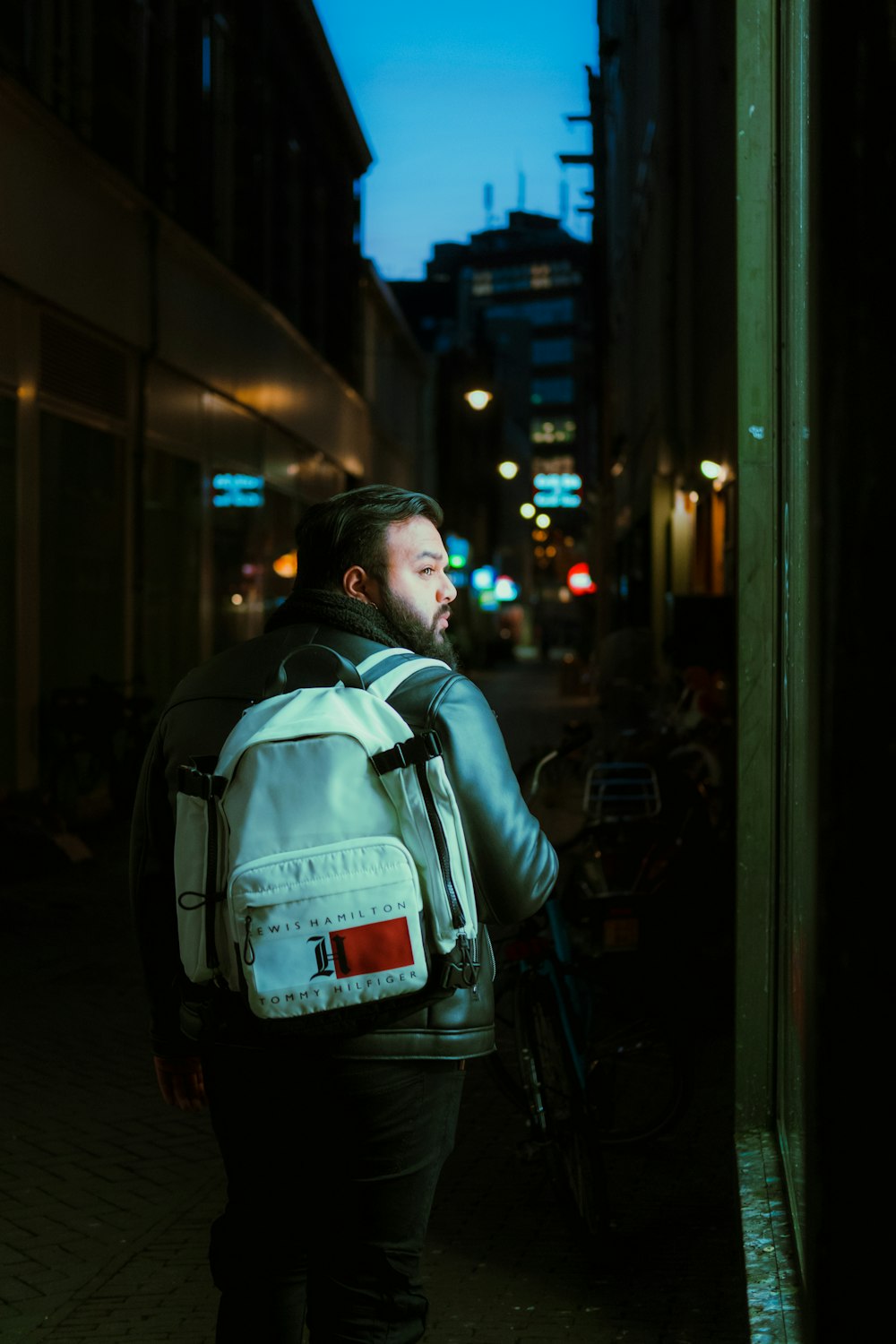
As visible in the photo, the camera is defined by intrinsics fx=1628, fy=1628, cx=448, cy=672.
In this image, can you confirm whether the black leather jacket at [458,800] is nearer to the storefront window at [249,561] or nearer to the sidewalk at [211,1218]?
the sidewalk at [211,1218]

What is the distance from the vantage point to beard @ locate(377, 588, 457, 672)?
2705 mm

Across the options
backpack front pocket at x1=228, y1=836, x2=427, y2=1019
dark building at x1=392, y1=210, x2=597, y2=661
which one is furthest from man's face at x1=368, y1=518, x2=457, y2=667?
dark building at x1=392, y1=210, x2=597, y2=661

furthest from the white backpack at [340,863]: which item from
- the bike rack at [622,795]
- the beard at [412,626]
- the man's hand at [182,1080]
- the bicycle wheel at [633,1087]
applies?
the bike rack at [622,795]

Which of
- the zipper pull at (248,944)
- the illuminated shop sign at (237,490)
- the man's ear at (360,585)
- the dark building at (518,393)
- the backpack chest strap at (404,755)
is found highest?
the dark building at (518,393)

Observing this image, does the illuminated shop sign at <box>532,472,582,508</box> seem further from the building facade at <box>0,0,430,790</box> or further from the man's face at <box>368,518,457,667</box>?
the man's face at <box>368,518,457,667</box>

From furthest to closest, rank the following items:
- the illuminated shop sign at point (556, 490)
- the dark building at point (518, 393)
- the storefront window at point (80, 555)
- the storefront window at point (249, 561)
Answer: the dark building at point (518, 393), the illuminated shop sign at point (556, 490), the storefront window at point (249, 561), the storefront window at point (80, 555)

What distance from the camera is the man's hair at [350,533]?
2.69 meters

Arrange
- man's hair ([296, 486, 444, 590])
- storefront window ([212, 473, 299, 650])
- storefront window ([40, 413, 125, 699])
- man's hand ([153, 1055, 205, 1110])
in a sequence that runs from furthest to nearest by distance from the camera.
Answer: storefront window ([212, 473, 299, 650]) < storefront window ([40, 413, 125, 699]) < man's hand ([153, 1055, 205, 1110]) < man's hair ([296, 486, 444, 590])

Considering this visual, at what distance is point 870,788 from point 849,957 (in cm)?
17

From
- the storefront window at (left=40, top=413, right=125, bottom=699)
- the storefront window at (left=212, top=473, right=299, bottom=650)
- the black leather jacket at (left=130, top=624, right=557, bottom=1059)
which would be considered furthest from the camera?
the storefront window at (left=212, top=473, right=299, bottom=650)

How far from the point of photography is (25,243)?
12344 millimetres

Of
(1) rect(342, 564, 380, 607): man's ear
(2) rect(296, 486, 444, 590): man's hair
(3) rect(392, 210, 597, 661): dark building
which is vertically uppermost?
(3) rect(392, 210, 597, 661): dark building

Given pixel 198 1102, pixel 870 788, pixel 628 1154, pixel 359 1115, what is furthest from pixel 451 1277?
pixel 870 788

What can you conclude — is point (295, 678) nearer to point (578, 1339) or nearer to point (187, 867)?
point (187, 867)
